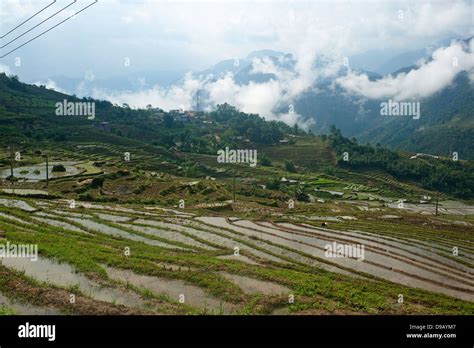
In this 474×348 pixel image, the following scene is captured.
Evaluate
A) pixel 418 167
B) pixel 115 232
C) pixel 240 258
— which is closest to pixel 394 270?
pixel 240 258

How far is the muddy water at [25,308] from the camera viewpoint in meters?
9.36

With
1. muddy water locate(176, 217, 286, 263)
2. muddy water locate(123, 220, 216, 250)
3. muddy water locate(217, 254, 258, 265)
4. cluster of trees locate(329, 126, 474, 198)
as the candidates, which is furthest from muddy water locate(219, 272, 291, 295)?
cluster of trees locate(329, 126, 474, 198)

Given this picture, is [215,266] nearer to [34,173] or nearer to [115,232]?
[115,232]

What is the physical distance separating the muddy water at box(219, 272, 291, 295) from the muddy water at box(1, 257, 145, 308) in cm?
340

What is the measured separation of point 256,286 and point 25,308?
6.62 metres

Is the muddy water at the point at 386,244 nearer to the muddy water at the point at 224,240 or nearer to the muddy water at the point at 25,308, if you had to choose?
the muddy water at the point at 224,240

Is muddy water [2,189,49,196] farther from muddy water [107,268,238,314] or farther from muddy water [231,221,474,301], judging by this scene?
muddy water [107,268,238,314]

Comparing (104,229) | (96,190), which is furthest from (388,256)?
(96,190)

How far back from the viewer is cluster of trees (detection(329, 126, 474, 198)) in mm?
106875

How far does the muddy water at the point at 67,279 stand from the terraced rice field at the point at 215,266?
0.10ft

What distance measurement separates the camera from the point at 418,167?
372ft

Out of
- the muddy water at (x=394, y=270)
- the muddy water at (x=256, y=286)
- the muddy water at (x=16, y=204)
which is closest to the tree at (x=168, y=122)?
the muddy water at (x=16, y=204)

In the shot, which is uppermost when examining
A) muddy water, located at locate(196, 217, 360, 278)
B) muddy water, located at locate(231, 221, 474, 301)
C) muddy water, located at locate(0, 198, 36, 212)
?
muddy water, located at locate(0, 198, 36, 212)

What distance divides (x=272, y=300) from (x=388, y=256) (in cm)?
1278
